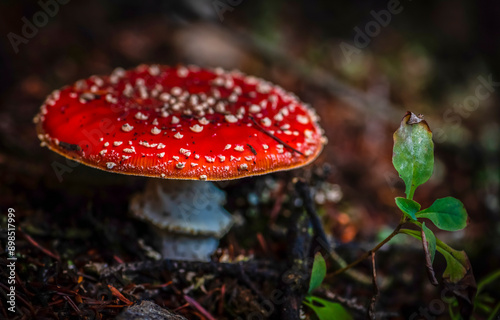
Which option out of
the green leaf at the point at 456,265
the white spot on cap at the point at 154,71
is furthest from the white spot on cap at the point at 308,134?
the white spot on cap at the point at 154,71

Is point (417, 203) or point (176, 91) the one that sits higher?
point (417, 203)

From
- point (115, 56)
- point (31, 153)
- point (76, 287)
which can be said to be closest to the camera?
point (76, 287)

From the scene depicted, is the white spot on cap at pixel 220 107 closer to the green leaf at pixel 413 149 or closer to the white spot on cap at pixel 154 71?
the white spot on cap at pixel 154 71

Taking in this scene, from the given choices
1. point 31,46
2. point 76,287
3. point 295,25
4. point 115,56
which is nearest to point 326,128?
point 295,25

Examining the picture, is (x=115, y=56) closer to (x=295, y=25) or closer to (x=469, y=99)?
(x=295, y=25)

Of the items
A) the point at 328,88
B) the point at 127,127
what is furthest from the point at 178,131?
the point at 328,88

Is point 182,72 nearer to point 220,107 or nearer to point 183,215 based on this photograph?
point 220,107
